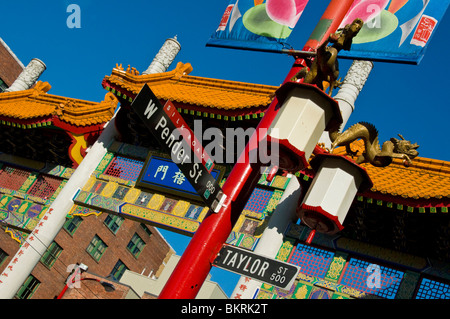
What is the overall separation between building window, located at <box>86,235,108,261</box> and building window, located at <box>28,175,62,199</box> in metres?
20.2

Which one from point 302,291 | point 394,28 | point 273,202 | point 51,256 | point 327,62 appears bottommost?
point 302,291

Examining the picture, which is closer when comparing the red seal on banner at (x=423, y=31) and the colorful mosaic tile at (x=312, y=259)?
the red seal on banner at (x=423, y=31)

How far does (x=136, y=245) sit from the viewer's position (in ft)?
128

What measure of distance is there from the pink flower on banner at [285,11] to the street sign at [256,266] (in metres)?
3.45

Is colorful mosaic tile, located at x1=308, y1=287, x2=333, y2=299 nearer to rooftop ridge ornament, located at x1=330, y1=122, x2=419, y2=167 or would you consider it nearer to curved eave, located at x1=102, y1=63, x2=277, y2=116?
curved eave, located at x1=102, y1=63, x2=277, y2=116

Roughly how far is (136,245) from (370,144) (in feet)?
116

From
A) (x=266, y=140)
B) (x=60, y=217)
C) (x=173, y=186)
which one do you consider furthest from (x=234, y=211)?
(x=60, y=217)

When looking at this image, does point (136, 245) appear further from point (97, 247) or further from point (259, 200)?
point (259, 200)

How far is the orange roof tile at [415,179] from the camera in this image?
9.10m

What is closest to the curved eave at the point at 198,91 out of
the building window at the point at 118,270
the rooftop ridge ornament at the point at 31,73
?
the rooftop ridge ornament at the point at 31,73

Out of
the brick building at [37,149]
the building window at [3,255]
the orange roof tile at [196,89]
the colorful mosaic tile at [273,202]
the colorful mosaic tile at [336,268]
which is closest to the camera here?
the colorful mosaic tile at [336,268]

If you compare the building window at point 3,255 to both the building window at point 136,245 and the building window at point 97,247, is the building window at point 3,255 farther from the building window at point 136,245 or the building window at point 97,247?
the building window at point 136,245

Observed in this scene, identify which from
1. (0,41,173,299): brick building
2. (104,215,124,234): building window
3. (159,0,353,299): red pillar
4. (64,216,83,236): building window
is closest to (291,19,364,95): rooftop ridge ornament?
(159,0,353,299): red pillar
